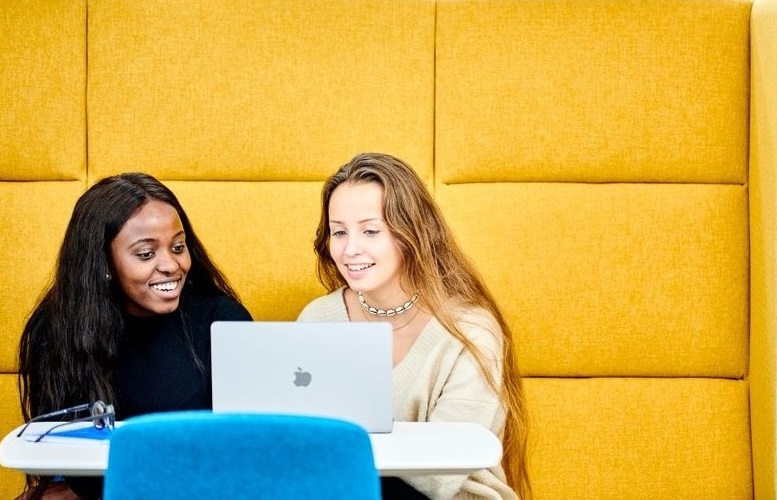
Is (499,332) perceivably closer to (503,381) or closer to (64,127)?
(503,381)

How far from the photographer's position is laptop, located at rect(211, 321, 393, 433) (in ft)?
6.18

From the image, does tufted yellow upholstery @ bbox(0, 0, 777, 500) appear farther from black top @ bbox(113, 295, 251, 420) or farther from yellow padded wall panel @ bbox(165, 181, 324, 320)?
black top @ bbox(113, 295, 251, 420)

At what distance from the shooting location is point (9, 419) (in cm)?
Answer: 279

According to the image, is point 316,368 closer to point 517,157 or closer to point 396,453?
point 396,453

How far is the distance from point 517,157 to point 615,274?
450 mm

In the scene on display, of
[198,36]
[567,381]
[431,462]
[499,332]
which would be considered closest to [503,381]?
[499,332]

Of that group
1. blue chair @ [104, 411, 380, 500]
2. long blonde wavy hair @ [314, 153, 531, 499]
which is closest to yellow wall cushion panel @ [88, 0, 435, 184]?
long blonde wavy hair @ [314, 153, 531, 499]

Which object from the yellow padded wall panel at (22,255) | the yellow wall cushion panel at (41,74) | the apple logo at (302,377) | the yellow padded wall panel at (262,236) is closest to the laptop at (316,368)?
the apple logo at (302,377)

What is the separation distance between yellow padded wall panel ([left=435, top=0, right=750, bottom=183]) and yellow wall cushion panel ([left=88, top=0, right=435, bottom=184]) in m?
0.18

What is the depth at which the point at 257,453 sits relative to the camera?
1361mm

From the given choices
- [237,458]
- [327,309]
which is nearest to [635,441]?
[327,309]

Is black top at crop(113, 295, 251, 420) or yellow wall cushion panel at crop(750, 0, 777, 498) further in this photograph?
yellow wall cushion panel at crop(750, 0, 777, 498)

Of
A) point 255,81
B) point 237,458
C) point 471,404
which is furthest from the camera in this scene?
point 255,81

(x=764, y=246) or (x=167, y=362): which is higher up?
(x=764, y=246)
